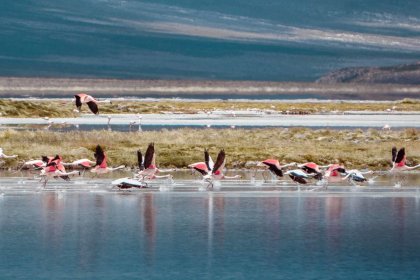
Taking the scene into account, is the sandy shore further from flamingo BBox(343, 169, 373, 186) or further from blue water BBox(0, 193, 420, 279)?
blue water BBox(0, 193, 420, 279)

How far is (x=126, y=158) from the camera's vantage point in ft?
108

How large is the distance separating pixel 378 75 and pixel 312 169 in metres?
143

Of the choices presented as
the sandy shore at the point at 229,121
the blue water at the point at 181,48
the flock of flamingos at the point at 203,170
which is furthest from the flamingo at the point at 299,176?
the blue water at the point at 181,48

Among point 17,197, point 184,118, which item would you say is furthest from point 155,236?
point 184,118

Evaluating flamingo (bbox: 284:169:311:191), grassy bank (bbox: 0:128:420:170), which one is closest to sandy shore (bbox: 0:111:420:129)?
grassy bank (bbox: 0:128:420:170)

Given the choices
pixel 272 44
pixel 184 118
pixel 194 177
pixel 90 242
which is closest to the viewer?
pixel 90 242

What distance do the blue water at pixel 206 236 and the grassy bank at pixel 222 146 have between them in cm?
617

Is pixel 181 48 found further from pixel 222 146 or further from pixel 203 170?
pixel 203 170

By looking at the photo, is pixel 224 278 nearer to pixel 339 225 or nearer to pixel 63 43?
pixel 339 225

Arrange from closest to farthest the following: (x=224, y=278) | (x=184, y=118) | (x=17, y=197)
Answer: (x=224, y=278), (x=17, y=197), (x=184, y=118)

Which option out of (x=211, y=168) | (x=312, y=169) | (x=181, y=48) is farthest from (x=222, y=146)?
(x=181, y=48)

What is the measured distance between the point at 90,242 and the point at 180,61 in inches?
6184

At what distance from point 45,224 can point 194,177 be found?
840 centimetres

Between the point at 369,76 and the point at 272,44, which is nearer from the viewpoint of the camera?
the point at 369,76
